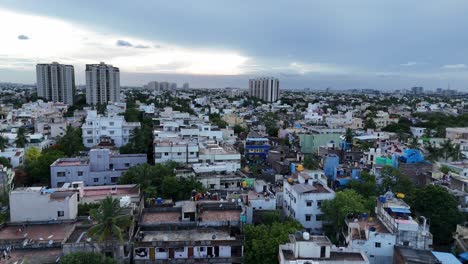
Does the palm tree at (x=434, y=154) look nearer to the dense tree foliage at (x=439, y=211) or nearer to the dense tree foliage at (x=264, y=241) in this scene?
the dense tree foliage at (x=439, y=211)

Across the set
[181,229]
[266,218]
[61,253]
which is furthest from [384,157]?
[61,253]

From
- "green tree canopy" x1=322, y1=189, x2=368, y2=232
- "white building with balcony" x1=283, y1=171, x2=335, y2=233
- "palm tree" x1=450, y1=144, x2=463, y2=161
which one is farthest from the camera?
"palm tree" x1=450, y1=144, x2=463, y2=161

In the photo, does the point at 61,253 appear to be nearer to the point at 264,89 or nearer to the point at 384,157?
the point at 384,157

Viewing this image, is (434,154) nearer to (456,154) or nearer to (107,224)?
(456,154)

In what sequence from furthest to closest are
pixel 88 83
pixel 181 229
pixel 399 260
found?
pixel 88 83
pixel 181 229
pixel 399 260

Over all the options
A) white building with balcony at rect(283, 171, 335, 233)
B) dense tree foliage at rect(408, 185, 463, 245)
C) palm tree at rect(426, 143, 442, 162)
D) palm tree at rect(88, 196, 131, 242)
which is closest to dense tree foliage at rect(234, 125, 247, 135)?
palm tree at rect(426, 143, 442, 162)

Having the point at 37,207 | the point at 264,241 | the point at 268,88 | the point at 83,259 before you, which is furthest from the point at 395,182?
Result: the point at 268,88

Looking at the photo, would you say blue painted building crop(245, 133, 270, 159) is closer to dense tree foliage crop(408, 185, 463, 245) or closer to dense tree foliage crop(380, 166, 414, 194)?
dense tree foliage crop(380, 166, 414, 194)

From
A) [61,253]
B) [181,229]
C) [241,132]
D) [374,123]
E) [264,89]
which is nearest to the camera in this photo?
[61,253]
